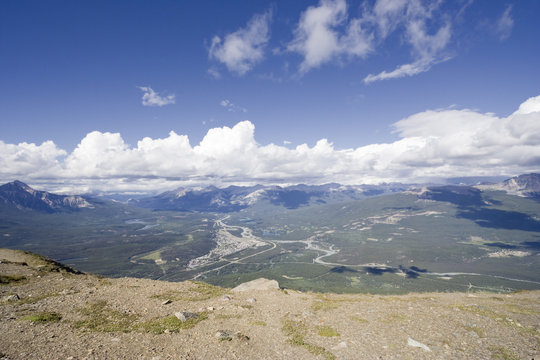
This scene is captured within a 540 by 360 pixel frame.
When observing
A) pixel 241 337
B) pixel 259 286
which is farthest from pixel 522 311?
pixel 241 337

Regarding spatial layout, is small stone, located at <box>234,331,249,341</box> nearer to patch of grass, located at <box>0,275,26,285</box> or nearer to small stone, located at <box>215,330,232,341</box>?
small stone, located at <box>215,330,232,341</box>

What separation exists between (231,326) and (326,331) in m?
9.25

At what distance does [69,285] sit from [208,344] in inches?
1054

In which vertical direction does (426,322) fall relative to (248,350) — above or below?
below

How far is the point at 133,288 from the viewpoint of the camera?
110 ft

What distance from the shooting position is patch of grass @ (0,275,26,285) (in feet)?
104

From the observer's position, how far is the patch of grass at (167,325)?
69.3 ft

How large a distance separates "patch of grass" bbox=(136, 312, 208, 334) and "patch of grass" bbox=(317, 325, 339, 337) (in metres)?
11.6

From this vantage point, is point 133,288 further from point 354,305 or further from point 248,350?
point 354,305

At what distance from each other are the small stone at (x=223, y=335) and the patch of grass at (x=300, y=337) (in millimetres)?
5365

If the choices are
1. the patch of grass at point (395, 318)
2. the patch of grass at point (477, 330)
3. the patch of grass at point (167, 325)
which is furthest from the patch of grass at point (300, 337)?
the patch of grass at point (477, 330)

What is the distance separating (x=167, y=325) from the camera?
22234 mm

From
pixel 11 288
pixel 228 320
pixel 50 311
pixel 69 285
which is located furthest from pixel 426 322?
pixel 11 288

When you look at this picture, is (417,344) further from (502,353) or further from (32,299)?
(32,299)
